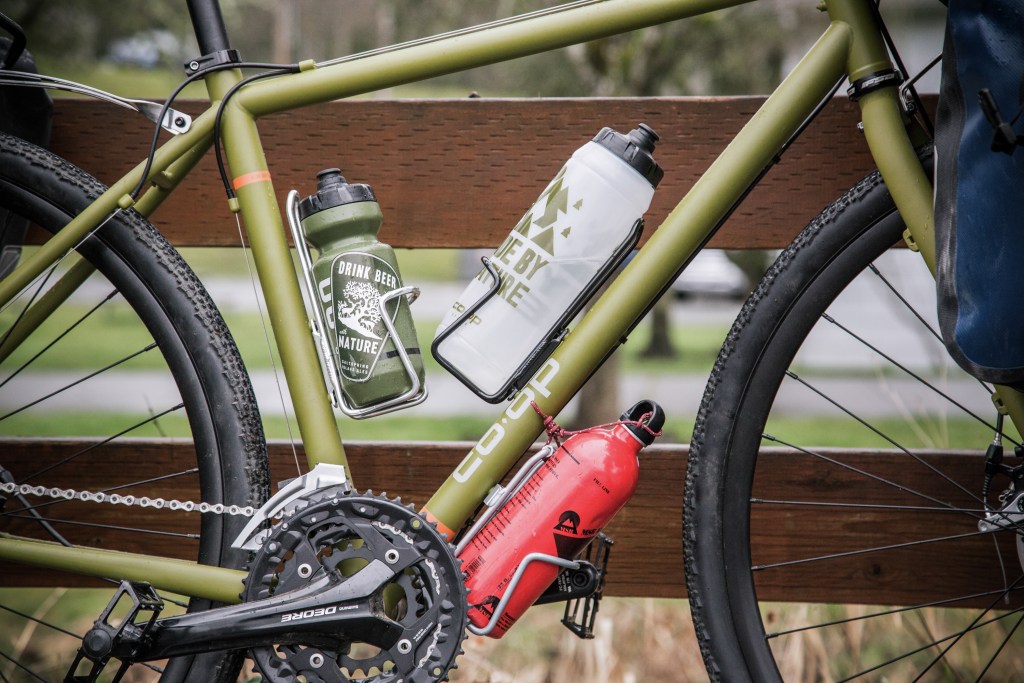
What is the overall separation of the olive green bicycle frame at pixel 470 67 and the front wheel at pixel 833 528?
12cm

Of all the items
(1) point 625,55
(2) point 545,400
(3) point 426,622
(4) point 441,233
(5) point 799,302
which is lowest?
(3) point 426,622

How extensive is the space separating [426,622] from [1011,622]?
1.50m

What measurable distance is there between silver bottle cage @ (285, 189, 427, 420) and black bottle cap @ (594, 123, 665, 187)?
344mm

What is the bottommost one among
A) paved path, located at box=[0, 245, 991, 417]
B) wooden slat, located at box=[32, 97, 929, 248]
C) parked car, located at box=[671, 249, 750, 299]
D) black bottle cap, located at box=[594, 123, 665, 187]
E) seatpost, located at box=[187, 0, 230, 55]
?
black bottle cap, located at box=[594, 123, 665, 187]

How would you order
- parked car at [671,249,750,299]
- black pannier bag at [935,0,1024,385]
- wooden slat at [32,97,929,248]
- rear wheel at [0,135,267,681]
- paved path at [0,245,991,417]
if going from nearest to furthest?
black pannier bag at [935,0,1024,385] < rear wheel at [0,135,267,681] < wooden slat at [32,97,929,248] < paved path at [0,245,991,417] < parked car at [671,249,750,299]

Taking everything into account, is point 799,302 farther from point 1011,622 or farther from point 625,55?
point 625,55

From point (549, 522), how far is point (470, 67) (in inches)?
26.0

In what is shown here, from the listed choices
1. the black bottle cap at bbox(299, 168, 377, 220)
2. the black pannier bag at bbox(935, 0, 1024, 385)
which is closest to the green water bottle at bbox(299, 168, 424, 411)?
the black bottle cap at bbox(299, 168, 377, 220)

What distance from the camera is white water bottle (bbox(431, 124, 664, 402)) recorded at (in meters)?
1.06

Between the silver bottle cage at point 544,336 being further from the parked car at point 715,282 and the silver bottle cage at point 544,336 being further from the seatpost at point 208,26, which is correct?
the parked car at point 715,282

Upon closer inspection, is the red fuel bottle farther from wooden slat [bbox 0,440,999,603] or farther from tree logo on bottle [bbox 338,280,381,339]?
wooden slat [bbox 0,440,999,603]

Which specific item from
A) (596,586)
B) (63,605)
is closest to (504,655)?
(596,586)

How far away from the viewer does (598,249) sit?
1.08 metres

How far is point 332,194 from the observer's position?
42.9 inches
